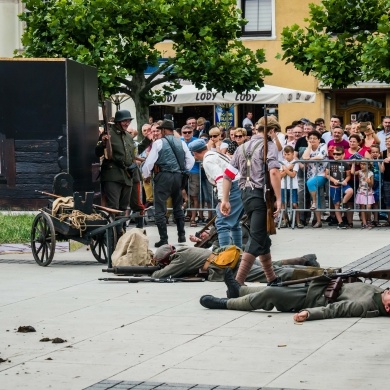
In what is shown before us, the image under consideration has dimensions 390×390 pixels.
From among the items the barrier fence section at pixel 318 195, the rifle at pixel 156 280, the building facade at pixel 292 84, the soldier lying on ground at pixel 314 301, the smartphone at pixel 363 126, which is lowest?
the rifle at pixel 156 280

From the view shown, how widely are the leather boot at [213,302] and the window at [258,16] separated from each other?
27.9 m

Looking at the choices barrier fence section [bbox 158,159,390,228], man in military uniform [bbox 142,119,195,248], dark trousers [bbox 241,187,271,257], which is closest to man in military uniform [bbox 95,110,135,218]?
man in military uniform [bbox 142,119,195,248]

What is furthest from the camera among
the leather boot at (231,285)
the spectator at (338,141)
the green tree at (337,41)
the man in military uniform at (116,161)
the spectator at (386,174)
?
the green tree at (337,41)

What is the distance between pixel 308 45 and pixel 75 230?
12.1 m

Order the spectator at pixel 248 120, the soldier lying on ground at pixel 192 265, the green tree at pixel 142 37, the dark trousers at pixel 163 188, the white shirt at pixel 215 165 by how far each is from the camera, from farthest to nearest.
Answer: the spectator at pixel 248 120, the green tree at pixel 142 37, the dark trousers at pixel 163 188, the white shirt at pixel 215 165, the soldier lying on ground at pixel 192 265

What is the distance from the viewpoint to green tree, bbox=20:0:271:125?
28203 mm

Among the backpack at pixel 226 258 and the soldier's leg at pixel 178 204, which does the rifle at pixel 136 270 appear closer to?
the backpack at pixel 226 258

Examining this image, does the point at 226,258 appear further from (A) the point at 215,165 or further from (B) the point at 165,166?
(B) the point at 165,166

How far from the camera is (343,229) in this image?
21.3m

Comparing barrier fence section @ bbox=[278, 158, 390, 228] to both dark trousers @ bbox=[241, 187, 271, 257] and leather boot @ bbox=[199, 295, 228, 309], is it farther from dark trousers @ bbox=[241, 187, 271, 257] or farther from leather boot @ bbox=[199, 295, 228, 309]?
leather boot @ bbox=[199, 295, 228, 309]

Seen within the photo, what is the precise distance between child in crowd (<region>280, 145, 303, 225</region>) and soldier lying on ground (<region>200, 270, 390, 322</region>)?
10011 millimetres

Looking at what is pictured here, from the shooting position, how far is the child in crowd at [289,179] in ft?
71.4

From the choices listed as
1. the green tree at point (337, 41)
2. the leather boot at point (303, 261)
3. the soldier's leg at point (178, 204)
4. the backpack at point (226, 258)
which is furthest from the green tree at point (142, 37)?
the backpack at point (226, 258)

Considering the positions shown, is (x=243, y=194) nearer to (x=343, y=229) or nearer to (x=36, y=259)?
(x=36, y=259)
